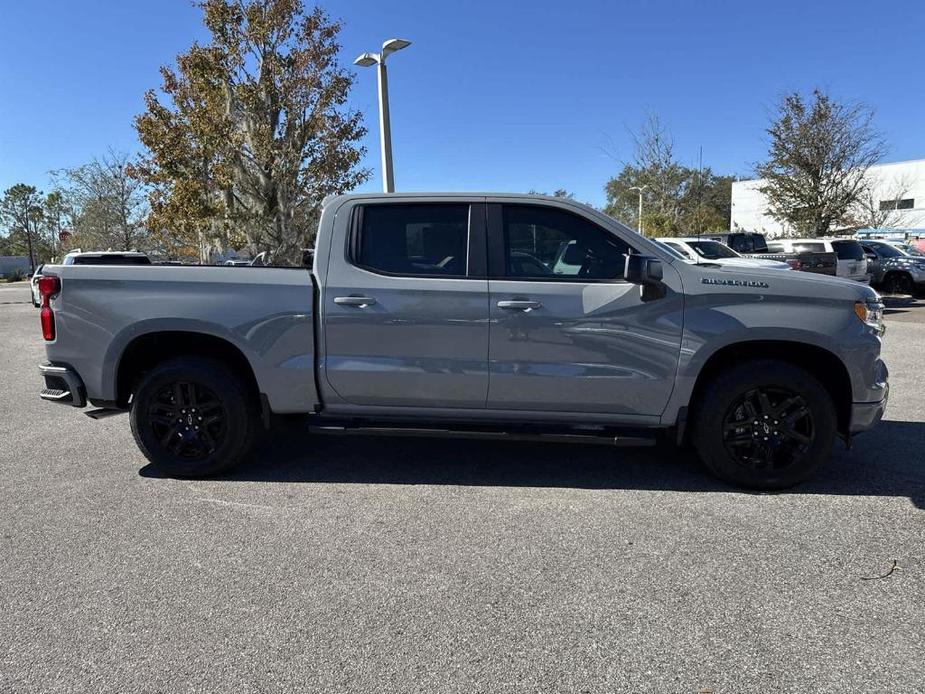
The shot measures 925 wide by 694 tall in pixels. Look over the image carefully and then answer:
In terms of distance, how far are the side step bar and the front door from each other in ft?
0.62

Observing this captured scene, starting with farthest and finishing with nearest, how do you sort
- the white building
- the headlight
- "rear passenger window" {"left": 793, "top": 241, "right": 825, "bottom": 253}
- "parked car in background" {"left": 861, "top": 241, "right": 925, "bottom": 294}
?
the white building, "parked car in background" {"left": 861, "top": 241, "right": 925, "bottom": 294}, "rear passenger window" {"left": 793, "top": 241, "right": 825, "bottom": 253}, the headlight

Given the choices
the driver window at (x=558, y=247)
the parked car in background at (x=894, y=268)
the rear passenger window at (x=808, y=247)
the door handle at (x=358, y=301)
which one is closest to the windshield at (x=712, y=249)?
the rear passenger window at (x=808, y=247)

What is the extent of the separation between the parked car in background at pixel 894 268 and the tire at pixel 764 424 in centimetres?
1822

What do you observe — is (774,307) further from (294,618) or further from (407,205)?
(294,618)

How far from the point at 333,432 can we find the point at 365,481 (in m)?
0.43

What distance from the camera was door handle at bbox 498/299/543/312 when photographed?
4.16 meters

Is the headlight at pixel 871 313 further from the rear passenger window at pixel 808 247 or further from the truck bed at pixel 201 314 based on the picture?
the rear passenger window at pixel 808 247

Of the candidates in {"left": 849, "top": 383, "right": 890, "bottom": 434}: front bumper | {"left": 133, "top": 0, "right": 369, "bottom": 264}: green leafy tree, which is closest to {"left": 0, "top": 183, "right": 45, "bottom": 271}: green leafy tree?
{"left": 133, "top": 0, "right": 369, "bottom": 264}: green leafy tree

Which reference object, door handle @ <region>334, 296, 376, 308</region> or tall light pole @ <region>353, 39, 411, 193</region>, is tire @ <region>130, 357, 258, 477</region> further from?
tall light pole @ <region>353, 39, 411, 193</region>

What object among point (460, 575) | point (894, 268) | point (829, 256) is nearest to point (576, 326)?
point (460, 575)

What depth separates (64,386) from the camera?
453 centimetres

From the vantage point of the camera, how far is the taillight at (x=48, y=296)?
4.38m

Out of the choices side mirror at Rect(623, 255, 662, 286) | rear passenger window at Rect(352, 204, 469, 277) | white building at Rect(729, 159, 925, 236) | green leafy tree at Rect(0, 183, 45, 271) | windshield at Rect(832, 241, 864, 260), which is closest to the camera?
side mirror at Rect(623, 255, 662, 286)

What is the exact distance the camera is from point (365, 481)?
455cm
